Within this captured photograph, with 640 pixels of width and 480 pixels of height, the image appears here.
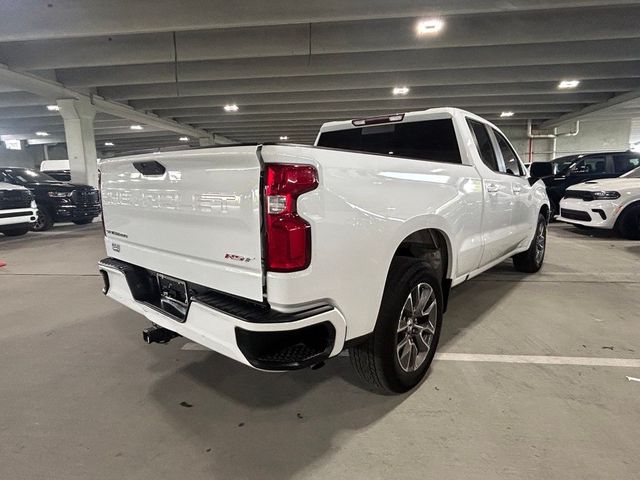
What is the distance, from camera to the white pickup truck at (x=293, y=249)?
1.49 m

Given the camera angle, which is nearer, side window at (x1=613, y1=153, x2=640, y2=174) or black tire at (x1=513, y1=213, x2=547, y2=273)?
black tire at (x1=513, y1=213, x2=547, y2=273)

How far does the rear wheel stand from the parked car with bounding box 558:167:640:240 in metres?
13.3

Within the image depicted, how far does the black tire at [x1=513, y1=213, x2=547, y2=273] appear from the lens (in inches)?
186

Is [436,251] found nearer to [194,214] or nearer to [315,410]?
[315,410]

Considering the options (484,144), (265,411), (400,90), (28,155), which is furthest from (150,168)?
(28,155)

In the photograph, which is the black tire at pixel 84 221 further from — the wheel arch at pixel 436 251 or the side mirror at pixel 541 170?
the side mirror at pixel 541 170

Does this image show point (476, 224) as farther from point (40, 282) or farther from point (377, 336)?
point (40, 282)

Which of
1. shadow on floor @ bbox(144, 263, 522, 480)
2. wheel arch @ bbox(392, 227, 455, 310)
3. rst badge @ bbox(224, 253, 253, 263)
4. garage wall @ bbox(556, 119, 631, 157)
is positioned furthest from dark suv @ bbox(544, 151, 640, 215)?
rst badge @ bbox(224, 253, 253, 263)

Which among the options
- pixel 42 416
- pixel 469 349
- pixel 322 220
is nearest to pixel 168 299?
pixel 42 416

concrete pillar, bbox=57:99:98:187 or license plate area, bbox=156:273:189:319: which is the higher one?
concrete pillar, bbox=57:99:98:187

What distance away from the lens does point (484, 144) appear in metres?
3.30

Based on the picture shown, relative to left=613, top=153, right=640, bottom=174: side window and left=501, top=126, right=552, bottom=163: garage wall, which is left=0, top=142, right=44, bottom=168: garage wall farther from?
left=613, top=153, right=640, bottom=174: side window

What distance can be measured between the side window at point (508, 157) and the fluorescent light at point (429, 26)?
4008 mm

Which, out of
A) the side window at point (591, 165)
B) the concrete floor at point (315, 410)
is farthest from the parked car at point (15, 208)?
the side window at point (591, 165)
